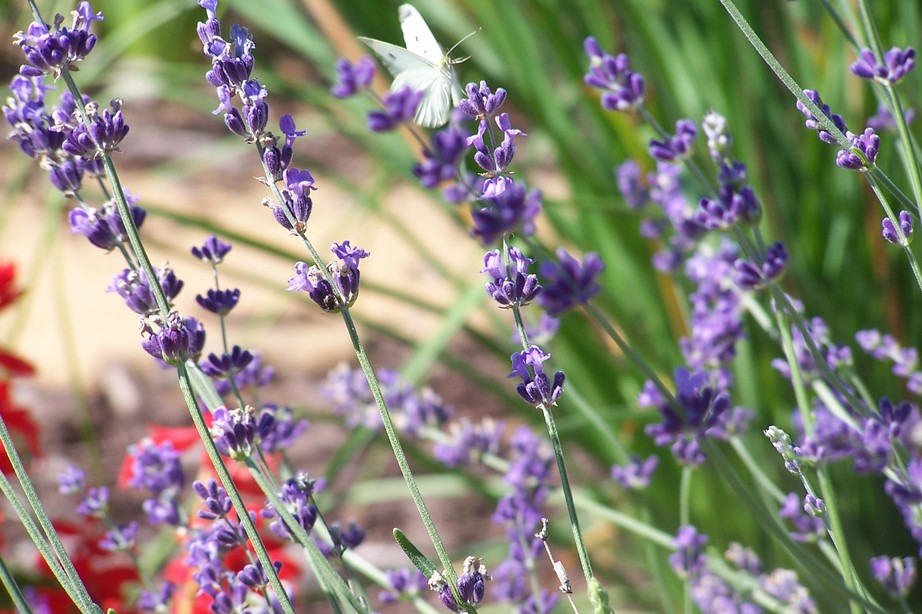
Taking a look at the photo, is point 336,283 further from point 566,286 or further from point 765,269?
point 765,269

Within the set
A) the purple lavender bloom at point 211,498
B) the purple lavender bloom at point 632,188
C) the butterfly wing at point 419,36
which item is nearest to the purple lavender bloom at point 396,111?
the butterfly wing at point 419,36

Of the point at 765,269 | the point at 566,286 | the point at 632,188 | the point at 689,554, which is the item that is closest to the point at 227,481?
the point at 566,286

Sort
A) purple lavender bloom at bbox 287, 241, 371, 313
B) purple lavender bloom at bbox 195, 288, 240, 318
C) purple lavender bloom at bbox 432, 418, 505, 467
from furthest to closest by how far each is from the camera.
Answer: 1. purple lavender bloom at bbox 432, 418, 505, 467
2. purple lavender bloom at bbox 195, 288, 240, 318
3. purple lavender bloom at bbox 287, 241, 371, 313

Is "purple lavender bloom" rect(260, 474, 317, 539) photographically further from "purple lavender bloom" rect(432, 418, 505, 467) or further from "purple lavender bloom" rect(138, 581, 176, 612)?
"purple lavender bloom" rect(432, 418, 505, 467)

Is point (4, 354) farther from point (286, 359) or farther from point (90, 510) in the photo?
point (286, 359)

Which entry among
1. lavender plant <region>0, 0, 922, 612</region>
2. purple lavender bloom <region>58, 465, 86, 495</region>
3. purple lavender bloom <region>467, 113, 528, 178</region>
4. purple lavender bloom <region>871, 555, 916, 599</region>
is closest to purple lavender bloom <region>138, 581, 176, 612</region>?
lavender plant <region>0, 0, 922, 612</region>

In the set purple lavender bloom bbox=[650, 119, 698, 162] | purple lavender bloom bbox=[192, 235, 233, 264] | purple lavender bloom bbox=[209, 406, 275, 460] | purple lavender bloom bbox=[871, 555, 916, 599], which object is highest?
purple lavender bloom bbox=[192, 235, 233, 264]

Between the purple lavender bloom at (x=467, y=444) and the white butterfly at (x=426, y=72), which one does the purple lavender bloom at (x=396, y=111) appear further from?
the purple lavender bloom at (x=467, y=444)

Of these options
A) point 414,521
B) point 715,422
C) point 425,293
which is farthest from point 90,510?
point 425,293
